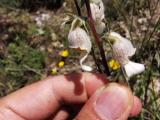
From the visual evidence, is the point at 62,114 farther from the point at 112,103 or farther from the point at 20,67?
the point at 20,67

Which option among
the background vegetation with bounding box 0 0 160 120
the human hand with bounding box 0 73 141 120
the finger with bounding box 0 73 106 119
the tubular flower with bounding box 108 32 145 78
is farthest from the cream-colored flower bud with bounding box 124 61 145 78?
the background vegetation with bounding box 0 0 160 120

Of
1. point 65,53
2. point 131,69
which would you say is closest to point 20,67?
point 65,53

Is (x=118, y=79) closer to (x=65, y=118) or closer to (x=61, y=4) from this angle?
(x=65, y=118)

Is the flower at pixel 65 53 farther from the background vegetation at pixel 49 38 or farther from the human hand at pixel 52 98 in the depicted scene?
the human hand at pixel 52 98

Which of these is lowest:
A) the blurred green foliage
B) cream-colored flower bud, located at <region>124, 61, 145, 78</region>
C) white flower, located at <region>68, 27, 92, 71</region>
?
the blurred green foliage

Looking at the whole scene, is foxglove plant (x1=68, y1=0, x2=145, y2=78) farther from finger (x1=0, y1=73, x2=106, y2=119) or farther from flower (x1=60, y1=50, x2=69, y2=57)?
flower (x1=60, y1=50, x2=69, y2=57)

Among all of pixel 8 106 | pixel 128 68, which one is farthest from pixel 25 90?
pixel 128 68

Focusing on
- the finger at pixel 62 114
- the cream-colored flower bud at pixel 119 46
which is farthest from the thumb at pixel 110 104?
the finger at pixel 62 114
